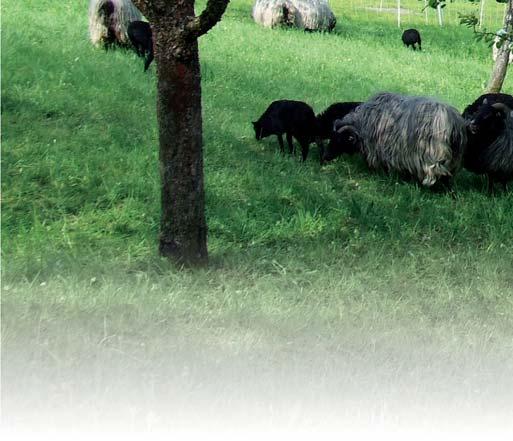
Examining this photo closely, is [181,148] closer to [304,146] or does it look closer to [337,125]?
[304,146]

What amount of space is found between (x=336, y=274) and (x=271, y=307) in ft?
3.59

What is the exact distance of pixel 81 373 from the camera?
15.5 ft

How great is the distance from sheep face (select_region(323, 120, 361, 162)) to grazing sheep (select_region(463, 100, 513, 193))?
1.28m

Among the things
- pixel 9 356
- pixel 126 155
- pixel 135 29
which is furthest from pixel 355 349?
pixel 135 29

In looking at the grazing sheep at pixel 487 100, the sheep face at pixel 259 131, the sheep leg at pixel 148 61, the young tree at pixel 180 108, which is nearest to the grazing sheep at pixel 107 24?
the sheep leg at pixel 148 61

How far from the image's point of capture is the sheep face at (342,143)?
10242mm

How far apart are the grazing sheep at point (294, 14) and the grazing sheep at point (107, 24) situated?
24.9 feet

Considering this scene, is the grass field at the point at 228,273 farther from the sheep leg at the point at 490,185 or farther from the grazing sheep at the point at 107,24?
the grazing sheep at the point at 107,24

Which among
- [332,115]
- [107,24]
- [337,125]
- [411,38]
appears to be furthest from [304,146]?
[411,38]

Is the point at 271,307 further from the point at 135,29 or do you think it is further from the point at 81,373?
the point at 135,29

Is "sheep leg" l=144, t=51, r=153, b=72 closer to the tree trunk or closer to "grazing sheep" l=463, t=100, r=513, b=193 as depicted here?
"grazing sheep" l=463, t=100, r=513, b=193

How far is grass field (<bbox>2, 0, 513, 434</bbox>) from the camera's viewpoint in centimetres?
484

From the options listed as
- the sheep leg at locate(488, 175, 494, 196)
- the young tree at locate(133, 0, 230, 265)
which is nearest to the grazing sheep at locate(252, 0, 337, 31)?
the sheep leg at locate(488, 175, 494, 196)

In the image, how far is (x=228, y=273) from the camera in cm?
683
